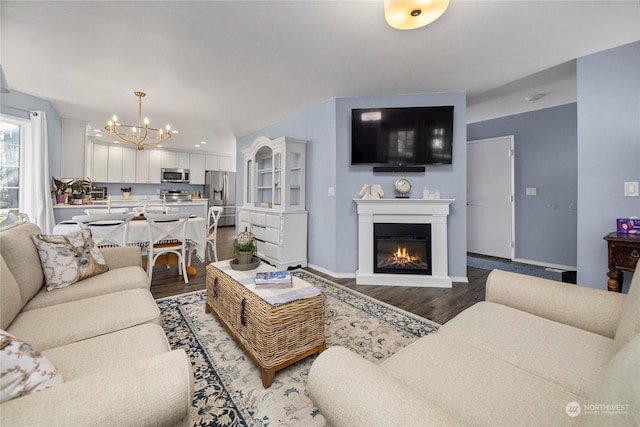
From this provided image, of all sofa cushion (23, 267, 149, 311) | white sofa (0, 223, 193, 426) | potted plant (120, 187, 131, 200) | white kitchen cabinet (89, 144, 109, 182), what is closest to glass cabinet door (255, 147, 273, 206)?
white sofa (0, 223, 193, 426)

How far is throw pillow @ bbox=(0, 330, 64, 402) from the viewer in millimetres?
655

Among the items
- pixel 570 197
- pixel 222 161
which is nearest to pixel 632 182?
pixel 570 197

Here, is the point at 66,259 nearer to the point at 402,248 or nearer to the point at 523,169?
the point at 402,248

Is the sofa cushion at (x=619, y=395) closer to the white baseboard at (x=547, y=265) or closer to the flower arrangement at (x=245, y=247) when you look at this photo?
the flower arrangement at (x=245, y=247)

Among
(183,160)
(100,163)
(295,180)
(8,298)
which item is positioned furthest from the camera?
(183,160)

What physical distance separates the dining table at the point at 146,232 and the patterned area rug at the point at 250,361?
2.84ft

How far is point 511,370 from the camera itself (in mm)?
980

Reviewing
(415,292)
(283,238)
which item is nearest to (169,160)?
(283,238)

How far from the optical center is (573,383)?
92 cm

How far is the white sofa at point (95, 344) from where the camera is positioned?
64cm

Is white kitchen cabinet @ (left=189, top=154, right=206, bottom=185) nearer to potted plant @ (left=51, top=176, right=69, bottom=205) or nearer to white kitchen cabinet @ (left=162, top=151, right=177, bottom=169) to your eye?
white kitchen cabinet @ (left=162, top=151, right=177, bottom=169)

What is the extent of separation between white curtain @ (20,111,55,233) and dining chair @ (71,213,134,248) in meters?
1.27

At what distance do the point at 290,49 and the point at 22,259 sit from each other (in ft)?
7.90

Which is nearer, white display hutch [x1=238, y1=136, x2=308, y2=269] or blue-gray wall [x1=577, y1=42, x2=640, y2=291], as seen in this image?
blue-gray wall [x1=577, y1=42, x2=640, y2=291]
